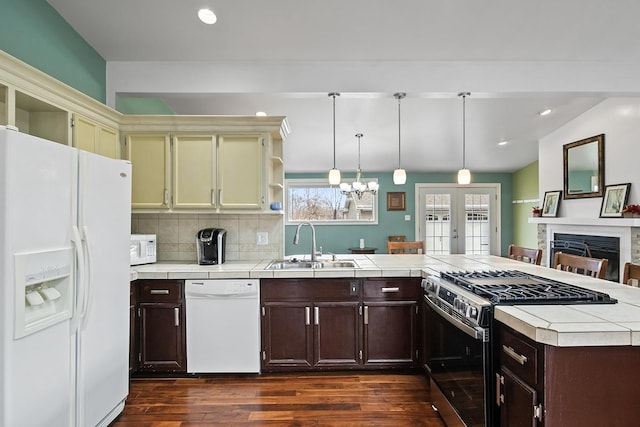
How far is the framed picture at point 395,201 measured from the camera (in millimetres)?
7648

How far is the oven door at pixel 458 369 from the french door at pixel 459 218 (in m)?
5.73

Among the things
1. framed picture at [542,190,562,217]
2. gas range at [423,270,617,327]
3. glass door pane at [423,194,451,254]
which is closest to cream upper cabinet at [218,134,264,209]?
gas range at [423,270,617,327]

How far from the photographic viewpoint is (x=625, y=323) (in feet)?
4.38

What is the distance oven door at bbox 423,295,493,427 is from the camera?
155 centimetres

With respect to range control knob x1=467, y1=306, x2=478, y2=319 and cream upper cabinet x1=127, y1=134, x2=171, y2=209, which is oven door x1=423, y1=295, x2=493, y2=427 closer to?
range control knob x1=467, y1=306, x2=478, y2=319

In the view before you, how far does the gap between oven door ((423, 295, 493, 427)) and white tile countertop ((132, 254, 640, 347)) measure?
0.77 ft

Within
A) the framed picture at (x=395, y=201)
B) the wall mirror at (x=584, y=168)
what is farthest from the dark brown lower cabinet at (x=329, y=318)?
the framed picture at (x=395, y=201)

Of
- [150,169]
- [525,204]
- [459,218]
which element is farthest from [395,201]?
[150,169]

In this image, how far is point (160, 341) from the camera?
266 cm

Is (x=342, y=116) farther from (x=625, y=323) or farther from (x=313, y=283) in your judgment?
(x=625, y=323)

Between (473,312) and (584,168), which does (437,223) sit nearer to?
(584,168)

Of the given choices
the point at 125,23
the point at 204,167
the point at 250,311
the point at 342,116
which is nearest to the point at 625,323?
the point at 250,311

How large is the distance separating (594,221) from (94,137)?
5.95 metres

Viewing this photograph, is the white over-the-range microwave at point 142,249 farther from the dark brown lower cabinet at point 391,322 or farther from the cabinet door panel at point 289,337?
the dark brown lower cabinet at point 391,322
